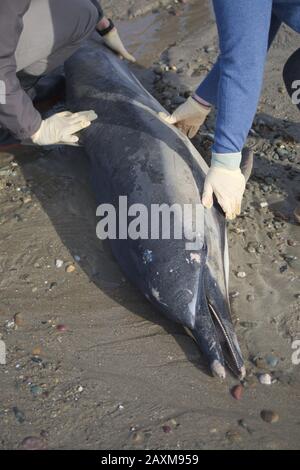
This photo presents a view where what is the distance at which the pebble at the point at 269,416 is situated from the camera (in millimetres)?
3340

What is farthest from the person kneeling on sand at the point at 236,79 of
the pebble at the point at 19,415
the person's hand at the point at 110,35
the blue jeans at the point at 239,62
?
the person's hand at the point at 110,35

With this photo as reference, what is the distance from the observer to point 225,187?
3.62m

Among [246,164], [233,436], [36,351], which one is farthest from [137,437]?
[246,164]

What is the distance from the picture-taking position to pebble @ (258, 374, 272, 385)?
140 inches

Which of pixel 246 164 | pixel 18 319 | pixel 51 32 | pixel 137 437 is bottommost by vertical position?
pixel 18 319

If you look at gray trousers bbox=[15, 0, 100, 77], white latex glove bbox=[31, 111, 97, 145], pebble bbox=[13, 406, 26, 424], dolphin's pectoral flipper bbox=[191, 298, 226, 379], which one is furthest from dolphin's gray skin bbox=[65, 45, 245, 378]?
pebble bbox=[13, 406, 26, 424]

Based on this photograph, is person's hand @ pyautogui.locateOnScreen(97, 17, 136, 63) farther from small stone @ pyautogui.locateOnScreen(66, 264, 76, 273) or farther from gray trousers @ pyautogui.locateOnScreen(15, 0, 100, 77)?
small stone @ pyautogui.locateOnScreen(66, 264, 76, 273)

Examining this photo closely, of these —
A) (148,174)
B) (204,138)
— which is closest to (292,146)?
(204,138)

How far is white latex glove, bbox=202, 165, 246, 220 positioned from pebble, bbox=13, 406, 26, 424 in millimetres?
1553

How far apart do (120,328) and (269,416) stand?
1.04m

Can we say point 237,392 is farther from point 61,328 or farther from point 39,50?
point 39,50

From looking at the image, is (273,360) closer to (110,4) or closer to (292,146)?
(292,146)

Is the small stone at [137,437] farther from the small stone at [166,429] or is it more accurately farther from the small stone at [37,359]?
the small stone at [37,359]

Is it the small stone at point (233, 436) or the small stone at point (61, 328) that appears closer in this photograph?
the small stone at point (233, 436)
